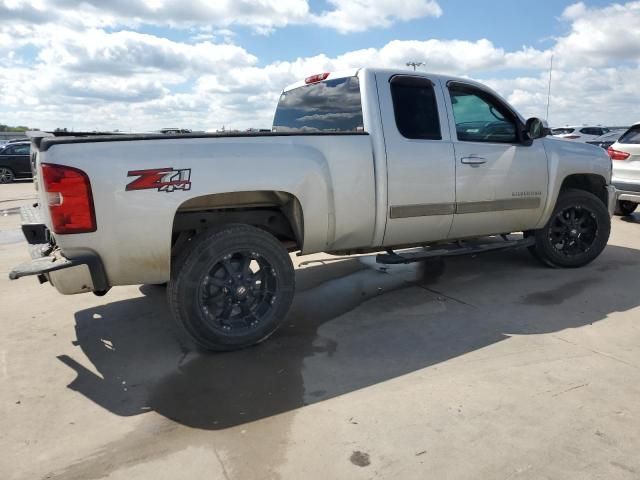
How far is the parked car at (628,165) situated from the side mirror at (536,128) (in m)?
3.92

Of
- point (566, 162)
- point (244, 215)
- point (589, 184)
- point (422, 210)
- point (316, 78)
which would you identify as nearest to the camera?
point (244, 215)

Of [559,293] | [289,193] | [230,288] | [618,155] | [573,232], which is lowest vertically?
[559,293]

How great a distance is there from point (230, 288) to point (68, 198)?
4.06 ft

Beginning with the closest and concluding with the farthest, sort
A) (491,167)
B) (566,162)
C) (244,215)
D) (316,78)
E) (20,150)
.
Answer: (244,215)
(491,167)
(316,78)
(566,162)
(20,150)

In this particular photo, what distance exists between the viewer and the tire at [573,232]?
5.57m

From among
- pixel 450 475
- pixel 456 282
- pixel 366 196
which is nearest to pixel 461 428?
pixel 450 475

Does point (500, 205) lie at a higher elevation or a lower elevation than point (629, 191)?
higher

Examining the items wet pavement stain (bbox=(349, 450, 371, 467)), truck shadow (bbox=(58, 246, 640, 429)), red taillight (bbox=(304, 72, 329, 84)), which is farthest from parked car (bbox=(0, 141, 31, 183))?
wet pavement stain (bbox=(349, 450, 371, 467))

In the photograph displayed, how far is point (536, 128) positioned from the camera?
16.2 feet

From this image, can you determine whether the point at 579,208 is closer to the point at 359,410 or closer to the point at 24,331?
the point at 359,410

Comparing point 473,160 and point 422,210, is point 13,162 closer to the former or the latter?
point 422,210

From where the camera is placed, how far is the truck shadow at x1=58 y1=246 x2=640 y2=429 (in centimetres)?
318

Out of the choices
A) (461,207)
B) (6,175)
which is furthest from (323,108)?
(6,175)

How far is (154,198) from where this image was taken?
10.8ft
